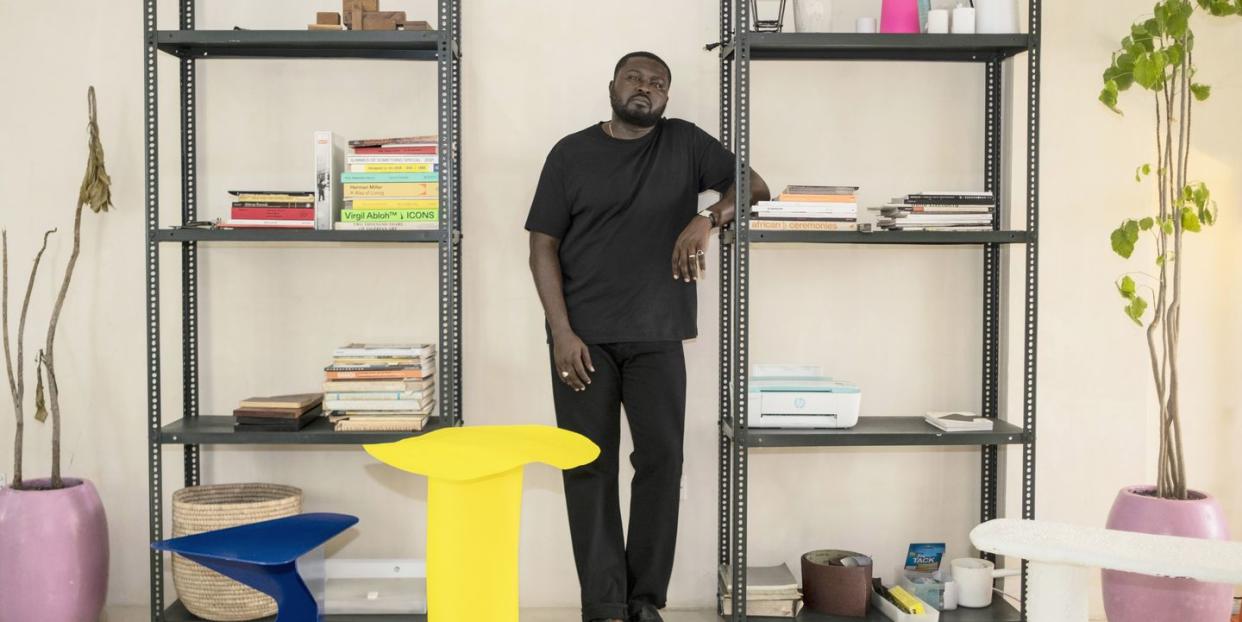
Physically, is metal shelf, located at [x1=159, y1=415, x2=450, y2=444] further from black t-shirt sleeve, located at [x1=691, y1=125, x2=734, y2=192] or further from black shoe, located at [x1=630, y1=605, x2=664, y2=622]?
black t-shirt sleeve, located at [x1=691, y1=125, x2=734, y2=192]

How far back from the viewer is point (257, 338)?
11.3 feet

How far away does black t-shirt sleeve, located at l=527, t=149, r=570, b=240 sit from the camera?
3.07 m

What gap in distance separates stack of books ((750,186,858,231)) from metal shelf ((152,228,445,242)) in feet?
3.08

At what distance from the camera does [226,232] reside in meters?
2.98

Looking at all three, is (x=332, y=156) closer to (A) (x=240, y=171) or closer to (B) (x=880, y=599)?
(A) (x=240, y=171)

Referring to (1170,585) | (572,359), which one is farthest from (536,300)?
(1170,585)

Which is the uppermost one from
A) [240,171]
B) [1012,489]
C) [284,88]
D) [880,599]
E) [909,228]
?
[284,88]

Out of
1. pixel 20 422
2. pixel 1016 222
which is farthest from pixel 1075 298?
pixel 20 422

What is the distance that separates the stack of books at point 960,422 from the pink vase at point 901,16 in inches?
45.8

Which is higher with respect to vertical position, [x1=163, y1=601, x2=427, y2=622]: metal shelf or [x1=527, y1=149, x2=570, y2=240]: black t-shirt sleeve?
[x1=527, y1=149, x2=570, y2=240]: black t-shirt sleeve

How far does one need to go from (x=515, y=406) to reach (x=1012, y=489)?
1.67 meters

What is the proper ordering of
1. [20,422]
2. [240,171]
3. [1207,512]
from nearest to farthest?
[1207,512] < [20,422] < [240,171]

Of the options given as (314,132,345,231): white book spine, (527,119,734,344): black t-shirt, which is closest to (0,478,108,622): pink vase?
(314,132,345,231): white book spine

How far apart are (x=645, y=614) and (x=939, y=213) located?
147cm
